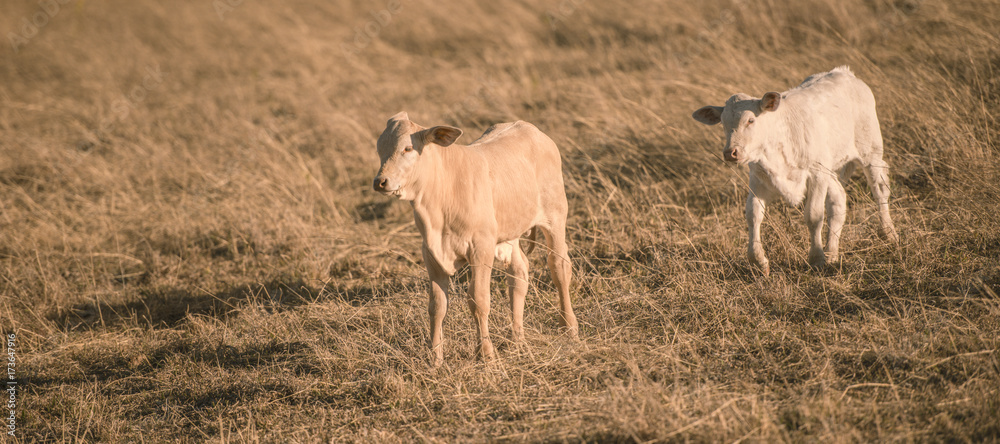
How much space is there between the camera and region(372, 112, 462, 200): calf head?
3.58 meters

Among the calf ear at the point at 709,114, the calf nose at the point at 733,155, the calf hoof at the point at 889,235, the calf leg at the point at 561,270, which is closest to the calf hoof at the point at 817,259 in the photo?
the calf hoof at the point at 889,235

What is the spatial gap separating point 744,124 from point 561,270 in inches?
59.7

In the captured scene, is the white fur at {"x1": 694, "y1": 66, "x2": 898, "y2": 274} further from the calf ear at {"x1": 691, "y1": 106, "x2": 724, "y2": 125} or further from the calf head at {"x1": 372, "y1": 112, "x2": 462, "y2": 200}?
the calf head at {"x1": 372, "y1": 112, "x2": 462, "y2": 200}

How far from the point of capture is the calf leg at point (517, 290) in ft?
14.7

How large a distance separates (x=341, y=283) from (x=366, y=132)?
3723mm

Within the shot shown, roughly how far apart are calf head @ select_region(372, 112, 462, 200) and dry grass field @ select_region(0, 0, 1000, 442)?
121cm

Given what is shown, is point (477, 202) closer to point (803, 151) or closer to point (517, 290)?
point (517, 290)

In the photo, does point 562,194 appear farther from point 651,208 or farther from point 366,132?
point 366,132

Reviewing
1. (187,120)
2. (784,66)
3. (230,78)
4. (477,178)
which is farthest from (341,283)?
(230,78)

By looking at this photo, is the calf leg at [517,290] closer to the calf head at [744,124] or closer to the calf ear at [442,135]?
the calf ear at [442,135]

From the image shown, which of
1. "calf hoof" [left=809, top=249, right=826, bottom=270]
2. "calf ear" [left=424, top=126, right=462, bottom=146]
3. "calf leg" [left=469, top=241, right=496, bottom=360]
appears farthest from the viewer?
"calf hoof" [left=809, top=249, right=826, bottom=270]

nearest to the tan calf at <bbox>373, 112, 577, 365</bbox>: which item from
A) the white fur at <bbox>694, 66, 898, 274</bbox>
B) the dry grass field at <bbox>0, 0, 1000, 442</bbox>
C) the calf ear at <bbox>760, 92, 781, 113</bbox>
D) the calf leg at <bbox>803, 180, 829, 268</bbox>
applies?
the dry grass field at <bbox>0, 0, 1000, 442</bbox>

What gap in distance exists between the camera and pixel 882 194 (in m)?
5.15

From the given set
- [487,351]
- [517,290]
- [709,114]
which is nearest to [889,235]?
[709,114]
